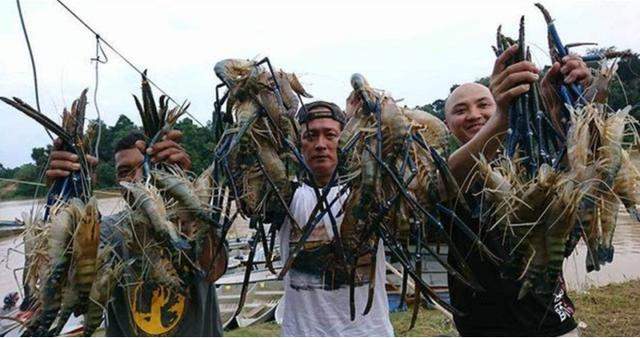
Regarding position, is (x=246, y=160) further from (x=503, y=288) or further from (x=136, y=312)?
(x=503, y=288)

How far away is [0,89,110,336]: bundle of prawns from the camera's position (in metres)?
2.39

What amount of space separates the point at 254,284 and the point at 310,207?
8.25 meters

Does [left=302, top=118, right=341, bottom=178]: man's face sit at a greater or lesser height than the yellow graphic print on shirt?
greater

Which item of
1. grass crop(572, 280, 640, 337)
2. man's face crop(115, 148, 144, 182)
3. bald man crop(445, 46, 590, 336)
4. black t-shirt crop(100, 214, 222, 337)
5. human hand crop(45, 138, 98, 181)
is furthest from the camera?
grass crop(572, 280, 640, 337)

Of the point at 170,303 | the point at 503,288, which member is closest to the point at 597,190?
the point at 503,288

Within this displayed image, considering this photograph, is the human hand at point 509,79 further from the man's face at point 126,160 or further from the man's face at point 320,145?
the man's face at point 126,160

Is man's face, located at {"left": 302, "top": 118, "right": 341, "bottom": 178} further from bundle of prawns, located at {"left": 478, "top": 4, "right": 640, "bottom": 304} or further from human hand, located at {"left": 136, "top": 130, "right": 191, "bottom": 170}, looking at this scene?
bundle of prawns, located at {"left": 478, "top": 4, "right": 640, "bottom": 304}

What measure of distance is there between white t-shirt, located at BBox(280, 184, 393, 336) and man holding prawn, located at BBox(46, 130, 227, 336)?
1.34ft

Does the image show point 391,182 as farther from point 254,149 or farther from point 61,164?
point 61,164

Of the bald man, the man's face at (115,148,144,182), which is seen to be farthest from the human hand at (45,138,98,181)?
the bald man

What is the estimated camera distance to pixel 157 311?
2.97 meters

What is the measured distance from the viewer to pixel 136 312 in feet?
9.66

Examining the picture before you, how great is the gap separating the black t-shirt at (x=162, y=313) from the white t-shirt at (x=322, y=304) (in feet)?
1.50

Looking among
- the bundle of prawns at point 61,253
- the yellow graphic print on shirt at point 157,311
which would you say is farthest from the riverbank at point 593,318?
the bundle of prawns at point 61,253
